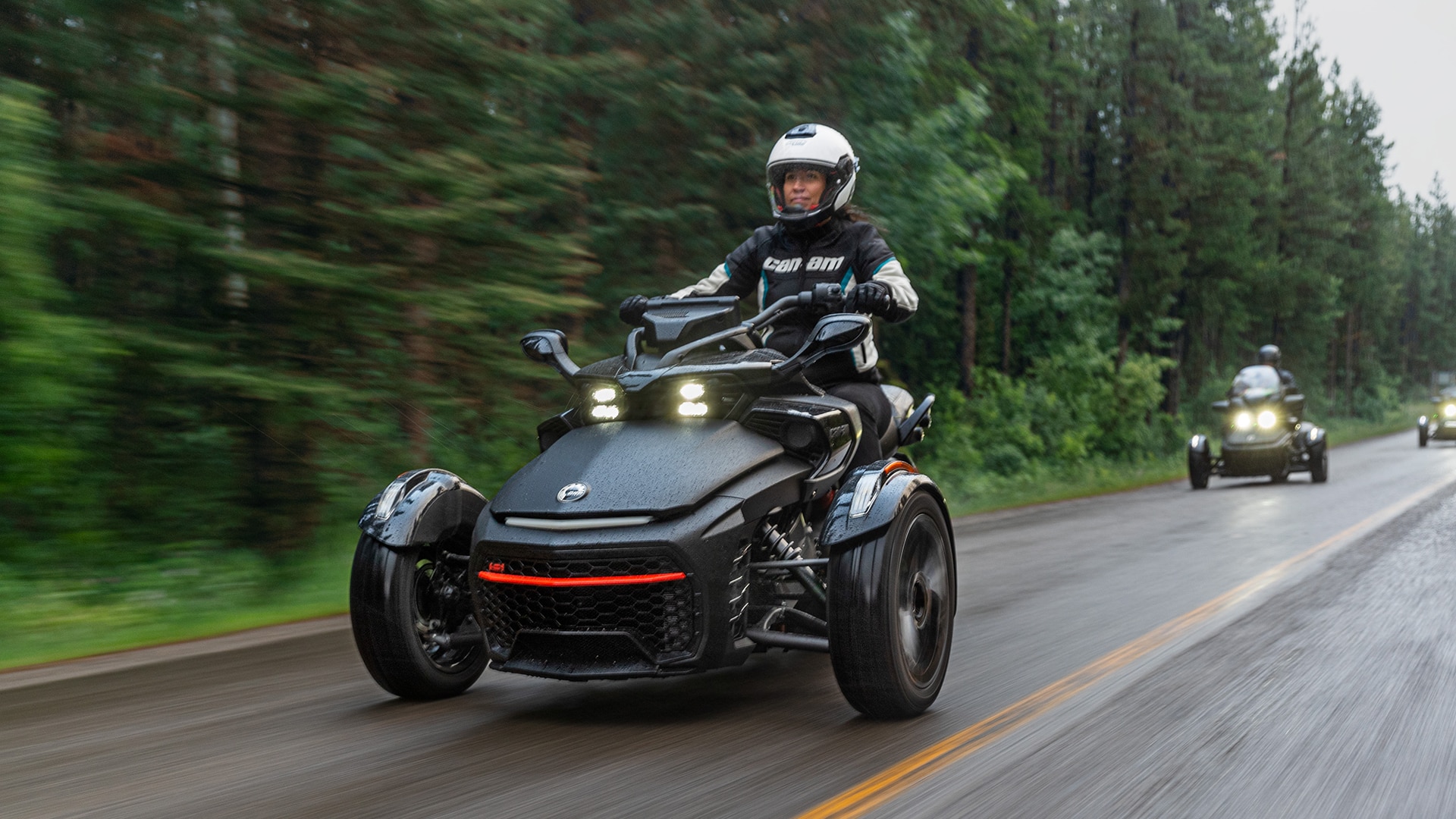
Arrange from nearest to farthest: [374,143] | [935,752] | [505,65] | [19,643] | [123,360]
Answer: [935,752] → [19,643] → [123,360] → [374,143] → [505,65]

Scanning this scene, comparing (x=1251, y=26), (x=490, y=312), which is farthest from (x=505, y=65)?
(x=1251, y=26)

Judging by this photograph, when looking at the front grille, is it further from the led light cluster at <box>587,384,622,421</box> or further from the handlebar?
the handlebar

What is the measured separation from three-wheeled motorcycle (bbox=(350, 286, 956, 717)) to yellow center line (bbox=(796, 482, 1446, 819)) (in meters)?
0.31

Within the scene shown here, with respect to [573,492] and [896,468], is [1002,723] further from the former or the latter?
[573,492]

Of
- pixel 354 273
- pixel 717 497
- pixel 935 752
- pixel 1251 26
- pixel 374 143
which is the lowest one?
pixel 935 752

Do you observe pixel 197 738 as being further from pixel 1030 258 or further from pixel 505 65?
pixel 1030 258

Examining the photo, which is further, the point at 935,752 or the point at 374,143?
the point at 374,143

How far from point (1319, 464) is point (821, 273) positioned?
16291 mm

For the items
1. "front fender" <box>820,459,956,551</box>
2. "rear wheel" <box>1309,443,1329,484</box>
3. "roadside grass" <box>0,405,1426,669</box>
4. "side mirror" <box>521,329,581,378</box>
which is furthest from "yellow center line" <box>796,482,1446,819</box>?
"rear wheel" <box>1309,443,1329,484</box>

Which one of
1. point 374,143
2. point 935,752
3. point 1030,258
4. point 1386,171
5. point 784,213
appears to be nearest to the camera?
point 935,752

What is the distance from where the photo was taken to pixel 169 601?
8.12 metres

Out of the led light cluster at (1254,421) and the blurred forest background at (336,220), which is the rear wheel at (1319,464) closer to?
the led light cluster at (1254,421)

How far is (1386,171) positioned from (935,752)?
85106mm

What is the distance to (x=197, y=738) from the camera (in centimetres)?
480
